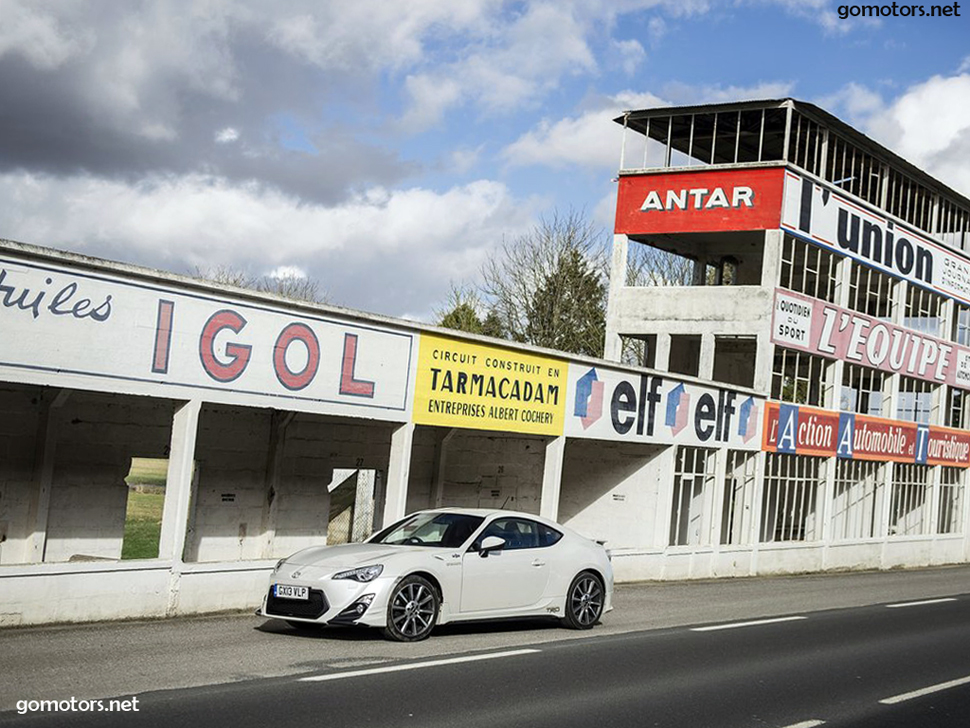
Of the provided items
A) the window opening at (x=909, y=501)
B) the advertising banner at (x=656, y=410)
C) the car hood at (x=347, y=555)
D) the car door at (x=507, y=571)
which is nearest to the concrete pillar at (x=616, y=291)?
the advertising banner at (x=656, y=410)

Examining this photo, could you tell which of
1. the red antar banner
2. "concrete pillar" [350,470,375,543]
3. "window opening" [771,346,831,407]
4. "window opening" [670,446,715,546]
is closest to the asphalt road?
"concrete pillar" [350,470,375,543]

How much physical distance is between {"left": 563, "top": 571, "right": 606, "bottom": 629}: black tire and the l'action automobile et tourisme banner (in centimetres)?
1406

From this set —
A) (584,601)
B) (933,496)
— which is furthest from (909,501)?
(584,601)

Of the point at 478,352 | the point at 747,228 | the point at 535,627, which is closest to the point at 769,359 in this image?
the point at 747,228

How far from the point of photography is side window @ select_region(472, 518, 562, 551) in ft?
46.6

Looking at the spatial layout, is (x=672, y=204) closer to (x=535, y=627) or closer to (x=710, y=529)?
(x=710, y=529)

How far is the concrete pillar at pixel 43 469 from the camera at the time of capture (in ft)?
53.0

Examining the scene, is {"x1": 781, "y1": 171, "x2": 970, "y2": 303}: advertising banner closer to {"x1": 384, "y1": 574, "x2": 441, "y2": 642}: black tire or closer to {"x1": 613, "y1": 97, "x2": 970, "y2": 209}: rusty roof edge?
{"x1": 613, "y1": 97, "x2": 970, "y2": 209}: rusty roof edge

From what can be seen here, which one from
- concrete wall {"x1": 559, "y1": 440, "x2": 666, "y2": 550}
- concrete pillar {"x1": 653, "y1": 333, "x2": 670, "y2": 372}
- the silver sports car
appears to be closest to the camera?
the silver sports car

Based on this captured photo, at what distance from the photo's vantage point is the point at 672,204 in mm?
29656

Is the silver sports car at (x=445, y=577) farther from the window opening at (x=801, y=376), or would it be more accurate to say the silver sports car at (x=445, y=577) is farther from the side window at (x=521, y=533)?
the window opening at (x=801, y=376)

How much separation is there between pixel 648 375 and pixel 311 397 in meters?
9.17

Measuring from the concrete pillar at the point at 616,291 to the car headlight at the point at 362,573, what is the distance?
59.0 ft

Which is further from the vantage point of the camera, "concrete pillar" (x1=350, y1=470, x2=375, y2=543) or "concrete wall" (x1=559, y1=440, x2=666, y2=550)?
"concrete wall" (x1=559, y1=440, x2=666, y2=550)
